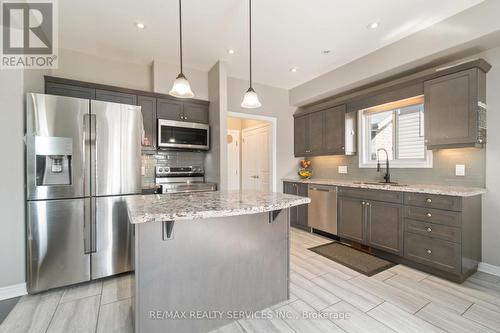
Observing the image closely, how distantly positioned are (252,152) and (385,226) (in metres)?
3.19

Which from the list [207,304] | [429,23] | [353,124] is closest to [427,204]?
[353,124]

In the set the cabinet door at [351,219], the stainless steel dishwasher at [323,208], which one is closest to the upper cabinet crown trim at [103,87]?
the stainless steel dishwasher at [323,208]

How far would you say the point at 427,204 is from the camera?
8.05ft

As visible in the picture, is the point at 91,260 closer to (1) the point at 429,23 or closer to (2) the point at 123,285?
(2) the point at 123,285

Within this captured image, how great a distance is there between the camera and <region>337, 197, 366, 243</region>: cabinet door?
10.2 feet

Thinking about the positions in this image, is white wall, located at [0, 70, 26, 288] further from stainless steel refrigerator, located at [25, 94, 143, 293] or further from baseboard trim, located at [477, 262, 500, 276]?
baseboard trim, located at [477, 262, 500, 276]

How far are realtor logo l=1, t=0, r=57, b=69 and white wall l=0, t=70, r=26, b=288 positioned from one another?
0.65ft

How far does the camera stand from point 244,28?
2.71 metres

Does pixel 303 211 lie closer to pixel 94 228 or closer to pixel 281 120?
pixel 281 120

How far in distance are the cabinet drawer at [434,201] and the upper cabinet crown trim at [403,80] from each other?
1408mm

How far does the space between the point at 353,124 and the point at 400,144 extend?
0.79m

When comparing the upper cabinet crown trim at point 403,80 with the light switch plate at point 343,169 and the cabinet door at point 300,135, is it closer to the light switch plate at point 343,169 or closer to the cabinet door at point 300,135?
the cabinet door at point 300,135

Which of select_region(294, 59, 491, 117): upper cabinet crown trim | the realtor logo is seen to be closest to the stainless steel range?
the realtor logo

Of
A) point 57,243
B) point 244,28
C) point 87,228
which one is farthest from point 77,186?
point 244,28
